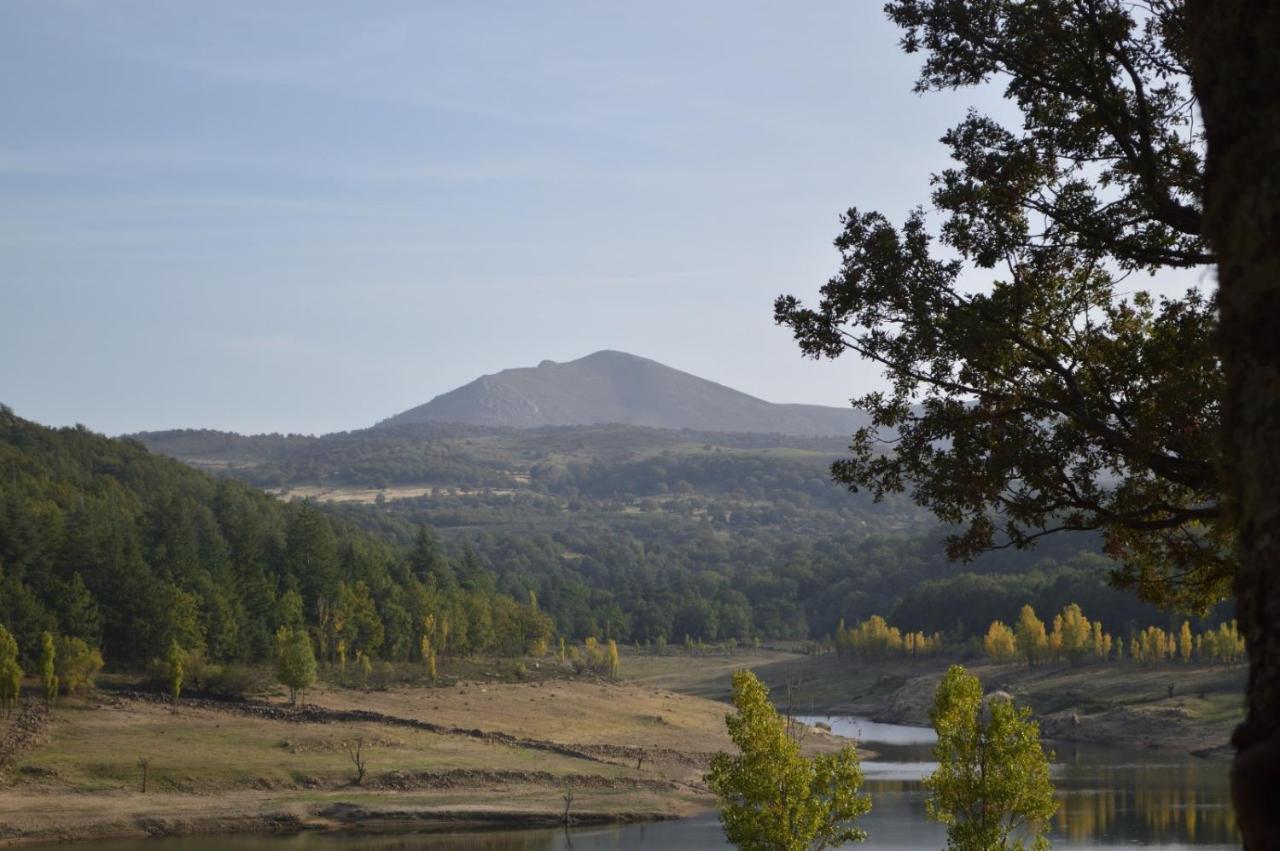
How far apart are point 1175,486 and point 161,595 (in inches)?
3539

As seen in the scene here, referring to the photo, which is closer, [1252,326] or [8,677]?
[1252,326]

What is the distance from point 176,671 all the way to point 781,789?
57195mm

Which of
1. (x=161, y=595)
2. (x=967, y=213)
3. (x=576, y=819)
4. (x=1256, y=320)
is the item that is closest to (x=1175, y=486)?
(x=967, y=213)

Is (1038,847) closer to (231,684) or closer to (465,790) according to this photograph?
(465,790)

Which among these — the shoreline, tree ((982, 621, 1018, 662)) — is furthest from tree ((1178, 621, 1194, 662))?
the shoreline

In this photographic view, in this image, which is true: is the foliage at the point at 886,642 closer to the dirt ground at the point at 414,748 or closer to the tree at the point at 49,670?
the dirt ground at the point at 414,748

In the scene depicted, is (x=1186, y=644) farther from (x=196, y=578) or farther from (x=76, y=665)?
(x=76, y=665)

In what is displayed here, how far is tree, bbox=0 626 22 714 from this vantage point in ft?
251

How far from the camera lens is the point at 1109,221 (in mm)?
14664

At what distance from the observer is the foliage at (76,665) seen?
82062 millimetres

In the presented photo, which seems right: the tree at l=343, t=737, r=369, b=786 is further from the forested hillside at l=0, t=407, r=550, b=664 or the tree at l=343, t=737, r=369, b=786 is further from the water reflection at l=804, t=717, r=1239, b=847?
the water reflection at l=804, t=717, r=1239, b=847

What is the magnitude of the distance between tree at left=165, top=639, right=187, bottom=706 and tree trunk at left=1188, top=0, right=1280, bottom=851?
280 feet

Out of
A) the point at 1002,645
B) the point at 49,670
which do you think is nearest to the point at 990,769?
the point at 49,670

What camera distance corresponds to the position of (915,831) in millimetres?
62094
